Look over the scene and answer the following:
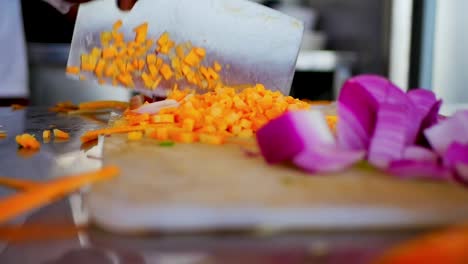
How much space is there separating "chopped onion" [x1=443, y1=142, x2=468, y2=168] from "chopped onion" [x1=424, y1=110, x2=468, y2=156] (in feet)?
0.19

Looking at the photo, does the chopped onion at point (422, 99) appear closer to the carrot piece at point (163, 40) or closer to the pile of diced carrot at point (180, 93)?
the pile of diced carrot at point (180, 93)

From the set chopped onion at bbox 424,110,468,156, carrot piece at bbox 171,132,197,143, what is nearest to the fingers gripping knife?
carrot piece at bbox 171,132,197,143

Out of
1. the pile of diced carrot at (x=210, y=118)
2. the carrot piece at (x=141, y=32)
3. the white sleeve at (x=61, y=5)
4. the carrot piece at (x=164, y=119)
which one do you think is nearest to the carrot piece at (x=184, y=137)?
the pile of diced carrot at (x=210, y=118)

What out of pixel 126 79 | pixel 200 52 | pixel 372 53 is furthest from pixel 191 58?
pixel 372 53

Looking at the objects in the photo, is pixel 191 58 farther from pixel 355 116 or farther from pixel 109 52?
pixel 355 116

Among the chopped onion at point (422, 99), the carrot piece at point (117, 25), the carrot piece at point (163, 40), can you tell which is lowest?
the chopped onion at point (422, 99)

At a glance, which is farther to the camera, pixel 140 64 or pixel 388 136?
pixel 140 64

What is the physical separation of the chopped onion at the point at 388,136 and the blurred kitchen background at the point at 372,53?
1.56 meters

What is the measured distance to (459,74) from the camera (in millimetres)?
2309

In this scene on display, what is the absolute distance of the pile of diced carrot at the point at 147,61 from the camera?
117 cm

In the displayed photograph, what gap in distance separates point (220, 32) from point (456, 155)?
72 cm

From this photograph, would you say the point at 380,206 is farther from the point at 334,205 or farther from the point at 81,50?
the point at 81,50

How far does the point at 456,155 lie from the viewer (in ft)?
1.89

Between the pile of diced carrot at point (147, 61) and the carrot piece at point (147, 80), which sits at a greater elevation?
the pile of diced carrot at point (147, 61)
